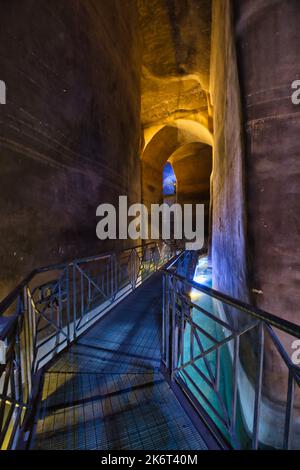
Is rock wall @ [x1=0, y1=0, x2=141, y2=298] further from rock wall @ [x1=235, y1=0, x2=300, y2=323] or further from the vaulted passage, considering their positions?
rock wall @ [x1=235, y1=0, x2=300, y2=323]

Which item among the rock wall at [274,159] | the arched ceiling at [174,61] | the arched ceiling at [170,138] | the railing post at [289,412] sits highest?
the arched ceiling at [174,61]

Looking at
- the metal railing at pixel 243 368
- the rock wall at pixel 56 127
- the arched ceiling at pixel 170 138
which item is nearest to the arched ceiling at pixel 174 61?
the arched ceiling at pixel 170 138

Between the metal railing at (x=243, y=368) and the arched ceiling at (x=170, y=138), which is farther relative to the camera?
the arched ceiling at (x=170, y=138)

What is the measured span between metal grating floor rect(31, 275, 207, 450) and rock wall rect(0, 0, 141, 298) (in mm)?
1579

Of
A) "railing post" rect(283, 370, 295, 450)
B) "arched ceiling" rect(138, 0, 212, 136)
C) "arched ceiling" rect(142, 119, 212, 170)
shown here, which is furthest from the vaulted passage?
"arched ceiling" rect(142, 119, 212, 170)

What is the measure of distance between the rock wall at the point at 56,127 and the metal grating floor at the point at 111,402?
158 cm

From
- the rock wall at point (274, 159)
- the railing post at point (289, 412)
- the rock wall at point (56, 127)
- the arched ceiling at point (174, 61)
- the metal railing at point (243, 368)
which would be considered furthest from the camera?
the arched ceiling at point (174, 61)

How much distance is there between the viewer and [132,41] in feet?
25.4

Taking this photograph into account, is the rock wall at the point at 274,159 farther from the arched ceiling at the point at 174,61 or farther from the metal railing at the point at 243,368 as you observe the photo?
the arched ceiling at the point at 174,61

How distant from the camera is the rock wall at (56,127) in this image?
3.16 meters

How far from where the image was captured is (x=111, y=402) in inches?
87.8

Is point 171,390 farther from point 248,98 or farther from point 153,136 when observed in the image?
point 153,136

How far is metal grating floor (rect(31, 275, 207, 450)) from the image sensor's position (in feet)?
6.04

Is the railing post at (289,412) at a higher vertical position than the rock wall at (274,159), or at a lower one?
lower
